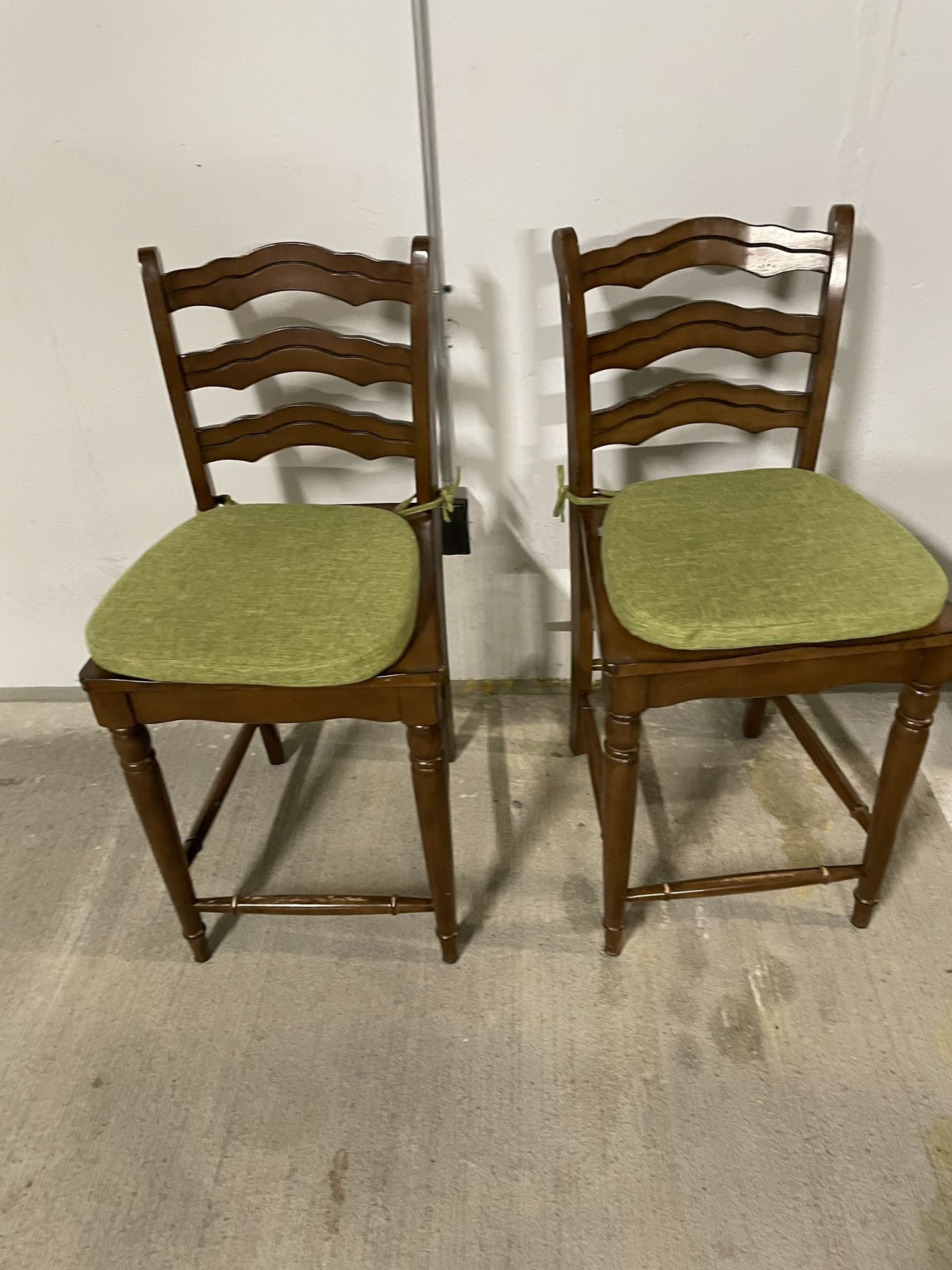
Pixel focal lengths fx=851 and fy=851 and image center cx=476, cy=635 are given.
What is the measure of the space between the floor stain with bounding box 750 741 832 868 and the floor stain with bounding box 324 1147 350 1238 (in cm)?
82

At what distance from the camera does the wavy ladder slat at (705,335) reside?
48.2 inches

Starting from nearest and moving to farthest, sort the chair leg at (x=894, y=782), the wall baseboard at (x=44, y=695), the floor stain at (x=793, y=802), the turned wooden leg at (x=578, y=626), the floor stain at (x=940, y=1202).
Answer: the floor stain at (x=940, y=1202), the chair leg at (x=894, y=782), the turned wooden leg at (x=578, y=626), the floor stain at (x=793, y=802), the wall baseboard at (x=44, y=695)

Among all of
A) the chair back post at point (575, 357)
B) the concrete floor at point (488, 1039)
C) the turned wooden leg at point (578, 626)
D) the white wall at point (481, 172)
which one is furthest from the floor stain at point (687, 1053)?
the white wall at point (481, 172)

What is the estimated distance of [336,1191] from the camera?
1.06 m

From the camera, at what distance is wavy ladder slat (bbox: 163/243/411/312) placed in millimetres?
1179

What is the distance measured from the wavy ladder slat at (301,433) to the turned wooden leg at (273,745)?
1.78ft

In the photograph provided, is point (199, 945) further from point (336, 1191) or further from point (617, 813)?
point (617, 813)

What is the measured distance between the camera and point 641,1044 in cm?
119

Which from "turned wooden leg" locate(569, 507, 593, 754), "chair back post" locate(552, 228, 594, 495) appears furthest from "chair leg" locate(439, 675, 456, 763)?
"chair back post" locate(552, 228, 594, 495)

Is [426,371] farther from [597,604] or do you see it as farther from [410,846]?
[410,846]

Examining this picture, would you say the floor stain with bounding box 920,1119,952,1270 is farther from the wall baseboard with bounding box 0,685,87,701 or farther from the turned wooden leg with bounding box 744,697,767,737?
the wall baseboard with bounding box 0,685,87,701

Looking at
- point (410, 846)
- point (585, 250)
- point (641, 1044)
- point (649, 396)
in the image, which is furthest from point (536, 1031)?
point (585, 250)

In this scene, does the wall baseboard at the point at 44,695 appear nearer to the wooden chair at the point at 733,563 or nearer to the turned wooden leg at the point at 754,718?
the wooden chair at the point at 733,563

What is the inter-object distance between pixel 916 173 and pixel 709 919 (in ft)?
3.82
